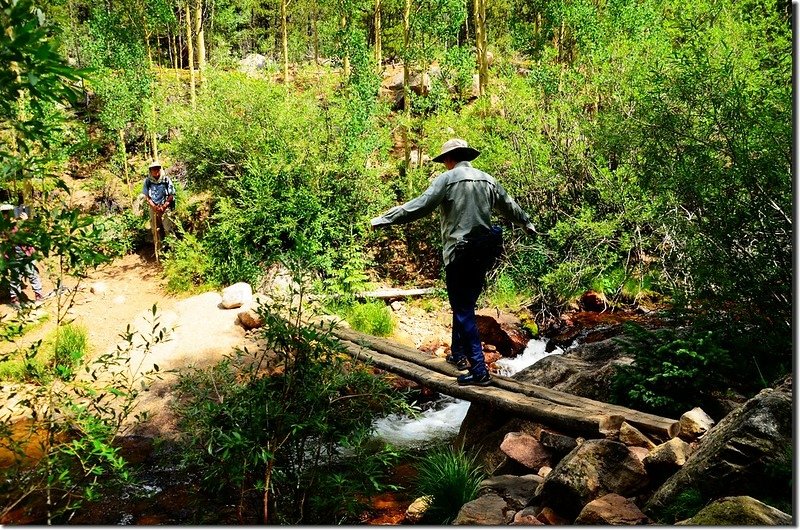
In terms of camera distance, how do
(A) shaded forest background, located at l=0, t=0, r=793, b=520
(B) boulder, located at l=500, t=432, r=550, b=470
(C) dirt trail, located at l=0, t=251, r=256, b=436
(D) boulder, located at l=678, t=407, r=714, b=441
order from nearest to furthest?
1. (A) shaded forest background, located at l=0, t=0, r=793, b=520
2. (D) boulder, located at l=678, t=407, r=714, b=441
3. (B) boulder, located at l=500, t=432, r=550, b=470
4. (C) dirt trail, located at l=0, t=251, r=256, b=436

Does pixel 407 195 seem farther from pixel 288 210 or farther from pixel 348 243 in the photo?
pixel 288 210

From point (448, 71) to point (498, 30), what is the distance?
18.9 meters

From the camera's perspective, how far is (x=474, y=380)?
18.2 feet

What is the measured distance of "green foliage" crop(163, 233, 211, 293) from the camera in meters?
11.8

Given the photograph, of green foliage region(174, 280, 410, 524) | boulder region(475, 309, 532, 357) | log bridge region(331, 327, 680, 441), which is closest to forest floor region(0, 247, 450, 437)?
boulder region(475, 309, 532, 357)

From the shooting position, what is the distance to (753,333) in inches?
199

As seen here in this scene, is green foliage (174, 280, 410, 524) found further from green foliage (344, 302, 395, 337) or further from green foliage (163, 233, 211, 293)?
green foliage (163, 233, 211, 293)

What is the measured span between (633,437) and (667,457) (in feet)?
1.47

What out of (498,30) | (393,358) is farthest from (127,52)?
(498,30)

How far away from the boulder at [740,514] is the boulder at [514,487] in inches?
58.0

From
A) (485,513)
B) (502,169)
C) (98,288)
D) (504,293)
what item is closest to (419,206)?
(485,513)

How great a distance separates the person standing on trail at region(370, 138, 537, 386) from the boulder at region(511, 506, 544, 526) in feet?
5.83

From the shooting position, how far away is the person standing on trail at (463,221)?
520 centimetres

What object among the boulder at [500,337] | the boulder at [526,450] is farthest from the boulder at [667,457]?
the boulder at [500,337]
